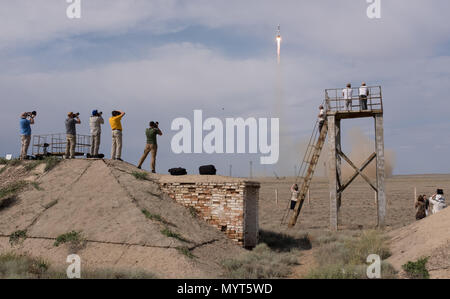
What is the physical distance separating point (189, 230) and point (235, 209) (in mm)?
1975

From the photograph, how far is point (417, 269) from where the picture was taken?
12.0 meters

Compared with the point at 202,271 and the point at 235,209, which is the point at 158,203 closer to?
the point at 235,209

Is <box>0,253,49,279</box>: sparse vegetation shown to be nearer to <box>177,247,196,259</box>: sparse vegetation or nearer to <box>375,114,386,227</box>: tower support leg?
<box>177,247,196,259</box>: sparse vegetation

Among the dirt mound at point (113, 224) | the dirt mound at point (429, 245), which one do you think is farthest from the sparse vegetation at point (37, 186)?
the dirt mound at point (429, 245)

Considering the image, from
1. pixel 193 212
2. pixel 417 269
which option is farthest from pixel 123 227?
pixel 417 269

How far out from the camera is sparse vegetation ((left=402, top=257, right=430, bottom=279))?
11.7m

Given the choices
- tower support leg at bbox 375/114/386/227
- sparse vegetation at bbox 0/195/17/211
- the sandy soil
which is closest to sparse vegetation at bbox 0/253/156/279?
the sandy soil

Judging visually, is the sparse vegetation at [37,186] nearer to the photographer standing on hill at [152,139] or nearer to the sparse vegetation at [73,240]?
the sparse vegetation at [73,240]

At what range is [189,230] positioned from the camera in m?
15.5

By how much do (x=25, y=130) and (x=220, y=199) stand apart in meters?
8.90

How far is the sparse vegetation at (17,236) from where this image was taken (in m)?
14.5

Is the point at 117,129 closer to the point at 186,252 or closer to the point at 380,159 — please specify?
the point at 186,252

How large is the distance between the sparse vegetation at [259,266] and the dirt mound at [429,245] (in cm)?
325
